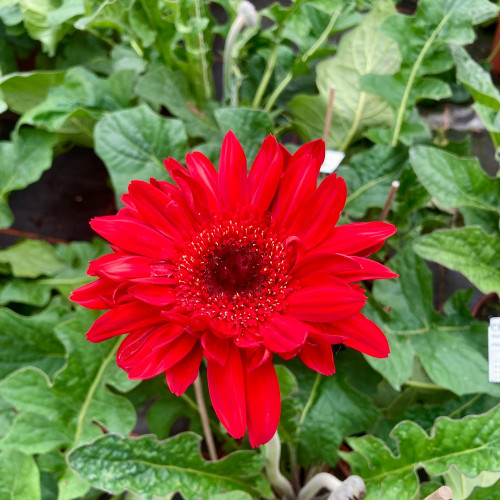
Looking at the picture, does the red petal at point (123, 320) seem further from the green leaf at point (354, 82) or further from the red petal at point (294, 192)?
Result: the green leaf at point (354, 82)

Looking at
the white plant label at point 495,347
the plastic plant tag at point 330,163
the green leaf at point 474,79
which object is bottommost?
the white plant label at point 495,347

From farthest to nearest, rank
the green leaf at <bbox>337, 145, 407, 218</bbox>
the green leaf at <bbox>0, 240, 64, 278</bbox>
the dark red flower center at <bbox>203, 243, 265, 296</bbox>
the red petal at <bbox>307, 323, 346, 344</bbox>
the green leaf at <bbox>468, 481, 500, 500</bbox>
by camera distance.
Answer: the green leaf at <bbox>0, 240, 64, 278</bbox> < the green leaf at <bbox>337, 145, 407, 218</bbox> < the green leaf at <bbox>468, 481, 500, 500</bbox> < the dark red flower center at <bbox>203, 243, 265, 296</bbox> < the red petal at <bbox>307, 323, 346, 344</bbox>

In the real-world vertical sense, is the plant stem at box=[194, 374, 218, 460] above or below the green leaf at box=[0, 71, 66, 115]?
below

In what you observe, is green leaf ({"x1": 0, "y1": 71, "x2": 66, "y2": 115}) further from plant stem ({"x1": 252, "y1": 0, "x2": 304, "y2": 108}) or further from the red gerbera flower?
the red gerbera flower

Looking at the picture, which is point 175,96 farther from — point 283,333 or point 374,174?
point 283,333

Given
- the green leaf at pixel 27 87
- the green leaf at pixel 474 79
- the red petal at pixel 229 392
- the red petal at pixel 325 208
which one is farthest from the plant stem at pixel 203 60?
the red petal at pixel 229 392

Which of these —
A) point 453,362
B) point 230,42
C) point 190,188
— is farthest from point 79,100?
point 453,362

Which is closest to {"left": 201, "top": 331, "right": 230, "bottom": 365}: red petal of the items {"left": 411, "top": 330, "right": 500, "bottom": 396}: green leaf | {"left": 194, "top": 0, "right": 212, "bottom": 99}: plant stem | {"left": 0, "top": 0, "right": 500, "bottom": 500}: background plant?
{"left": 0, "top": 0, "right": 500, "bottom": 500}: background plant

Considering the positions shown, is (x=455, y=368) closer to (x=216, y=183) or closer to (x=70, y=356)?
(x=216, y=183)
